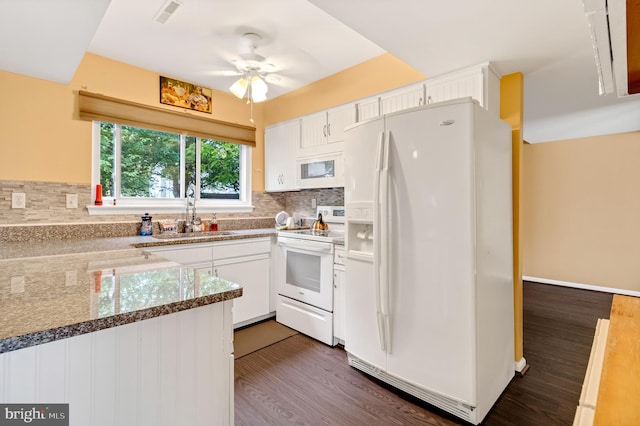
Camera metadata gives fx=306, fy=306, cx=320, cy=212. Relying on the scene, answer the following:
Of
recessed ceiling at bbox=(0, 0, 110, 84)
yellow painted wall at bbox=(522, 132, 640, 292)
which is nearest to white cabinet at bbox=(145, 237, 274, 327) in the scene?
recessed ceiling at bbox=(0, 0, 110, 84)

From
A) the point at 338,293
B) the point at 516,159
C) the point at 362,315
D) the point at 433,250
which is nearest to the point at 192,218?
the point at 338,293

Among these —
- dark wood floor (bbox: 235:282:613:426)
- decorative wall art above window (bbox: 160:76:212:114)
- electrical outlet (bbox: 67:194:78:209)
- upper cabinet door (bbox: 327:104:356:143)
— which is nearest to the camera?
dark wood floor (bbox: 235:282:613:426)

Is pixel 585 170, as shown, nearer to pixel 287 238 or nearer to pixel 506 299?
pixel 506 299

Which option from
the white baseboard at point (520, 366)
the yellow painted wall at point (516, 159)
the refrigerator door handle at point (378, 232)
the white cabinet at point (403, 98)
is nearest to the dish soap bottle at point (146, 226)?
the refrigerator door handle at point (378, 232)

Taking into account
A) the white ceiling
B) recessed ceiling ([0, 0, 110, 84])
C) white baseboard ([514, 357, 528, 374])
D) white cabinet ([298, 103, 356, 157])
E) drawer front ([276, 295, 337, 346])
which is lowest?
white baseboard ([514, 357, 528, 374])

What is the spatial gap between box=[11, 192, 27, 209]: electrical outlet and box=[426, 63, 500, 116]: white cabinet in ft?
9.80

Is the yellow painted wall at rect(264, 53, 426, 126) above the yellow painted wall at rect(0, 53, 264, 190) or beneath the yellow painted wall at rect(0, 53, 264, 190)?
above

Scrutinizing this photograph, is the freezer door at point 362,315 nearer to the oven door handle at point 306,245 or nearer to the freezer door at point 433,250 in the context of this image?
the freezer door at point 433,250

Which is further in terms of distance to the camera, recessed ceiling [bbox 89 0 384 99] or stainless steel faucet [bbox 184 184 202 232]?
stainless steel faucet [bbox 184 184 202 232]

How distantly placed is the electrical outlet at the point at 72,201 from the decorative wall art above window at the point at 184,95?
1.09 metres

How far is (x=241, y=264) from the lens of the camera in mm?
2756

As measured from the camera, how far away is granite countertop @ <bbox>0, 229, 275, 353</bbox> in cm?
71

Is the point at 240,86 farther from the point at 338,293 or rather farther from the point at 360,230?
the point at 338,293

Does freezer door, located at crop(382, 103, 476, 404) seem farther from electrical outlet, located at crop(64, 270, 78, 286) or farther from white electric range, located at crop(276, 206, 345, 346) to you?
electrical outlet, located at crop(64, 270, 78, 286)
